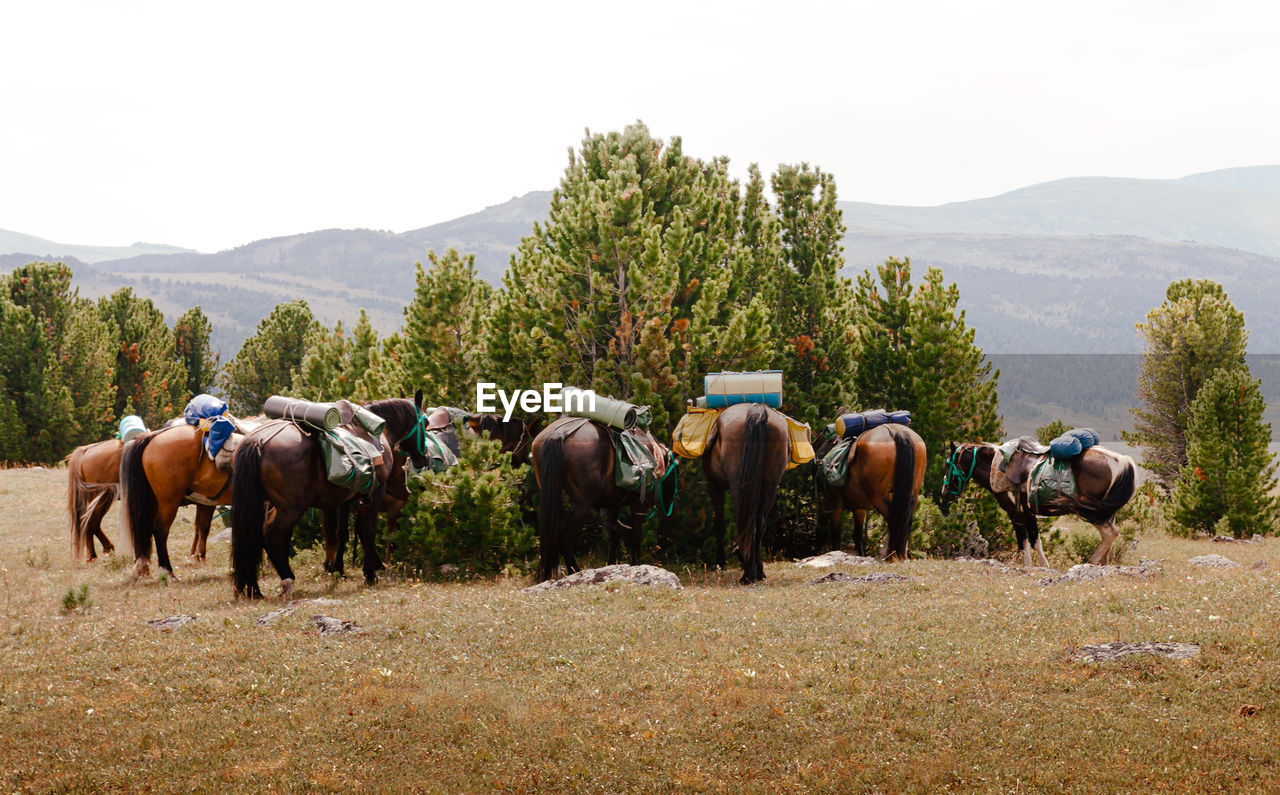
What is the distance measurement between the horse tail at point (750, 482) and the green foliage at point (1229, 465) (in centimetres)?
1949

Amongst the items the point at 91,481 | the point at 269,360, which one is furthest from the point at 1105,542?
the point at 269,360

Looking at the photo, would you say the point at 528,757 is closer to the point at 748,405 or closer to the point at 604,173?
the point at 748,405

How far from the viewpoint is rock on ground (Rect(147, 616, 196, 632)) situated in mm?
11905

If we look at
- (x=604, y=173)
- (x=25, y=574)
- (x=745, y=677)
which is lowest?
(x=25, y=574)

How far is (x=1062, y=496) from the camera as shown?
17.3 metres

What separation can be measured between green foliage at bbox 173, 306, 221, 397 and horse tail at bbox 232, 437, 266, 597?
5038cm

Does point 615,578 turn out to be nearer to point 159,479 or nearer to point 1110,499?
point 159,479

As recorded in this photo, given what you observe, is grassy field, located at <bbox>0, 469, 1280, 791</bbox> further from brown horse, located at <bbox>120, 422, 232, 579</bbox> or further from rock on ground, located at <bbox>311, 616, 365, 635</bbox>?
brown horse, located at <bbox>120, 422, 232, 579</bbox>

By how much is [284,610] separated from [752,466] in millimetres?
7113

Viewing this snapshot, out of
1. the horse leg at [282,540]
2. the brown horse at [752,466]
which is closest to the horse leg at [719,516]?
the brown horse at [752,466]

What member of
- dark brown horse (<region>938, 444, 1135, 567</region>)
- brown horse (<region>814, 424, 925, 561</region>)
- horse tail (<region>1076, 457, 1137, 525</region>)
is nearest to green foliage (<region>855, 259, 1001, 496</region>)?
dark brown horse (<region>938, 444, 1135, 567</region>)

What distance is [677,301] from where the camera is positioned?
2020cm

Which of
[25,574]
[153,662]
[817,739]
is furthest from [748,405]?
[25,574]

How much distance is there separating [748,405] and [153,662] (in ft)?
30.4
